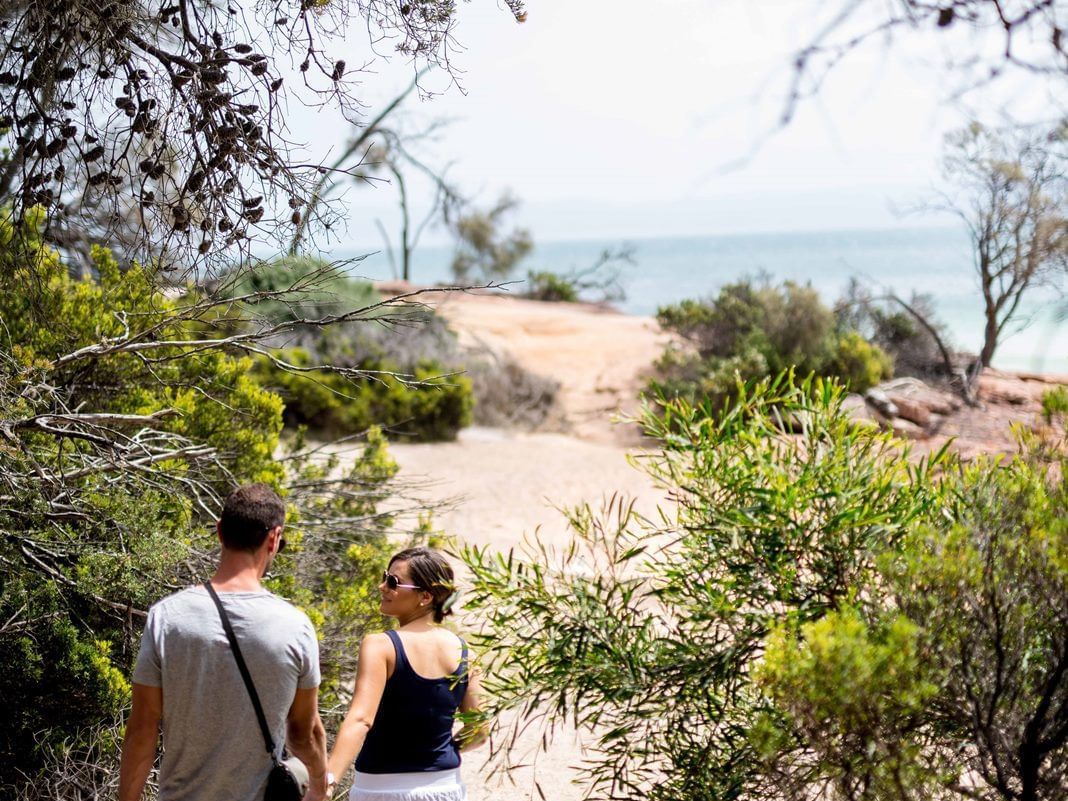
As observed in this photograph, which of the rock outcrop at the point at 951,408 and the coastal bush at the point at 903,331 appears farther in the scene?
the coastal bush at the point at 903,331

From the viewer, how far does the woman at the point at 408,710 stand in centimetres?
351

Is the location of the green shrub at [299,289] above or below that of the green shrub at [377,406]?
above

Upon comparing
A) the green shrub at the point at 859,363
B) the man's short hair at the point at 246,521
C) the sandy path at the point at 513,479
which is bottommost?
the sandy path at the point at 513,479

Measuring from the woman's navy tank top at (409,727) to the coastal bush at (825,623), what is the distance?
21 cm

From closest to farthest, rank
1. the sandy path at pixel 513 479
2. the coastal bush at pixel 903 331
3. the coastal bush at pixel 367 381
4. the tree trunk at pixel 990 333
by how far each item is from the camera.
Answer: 1. the sandy path at pixel 513 479
2. the coastal bush at pixel 367 381
3. the tree trunk at pixel 990 333
4. the coastal bush at pixel 903 331

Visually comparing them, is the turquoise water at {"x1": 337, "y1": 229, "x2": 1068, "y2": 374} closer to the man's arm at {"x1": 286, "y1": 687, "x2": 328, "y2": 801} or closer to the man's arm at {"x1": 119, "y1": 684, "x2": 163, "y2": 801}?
the man's arm at {"x1": 286, "y1": 687, "x2": 328, "y2": 801}

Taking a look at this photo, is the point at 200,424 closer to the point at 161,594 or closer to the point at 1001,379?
the point at 161,594

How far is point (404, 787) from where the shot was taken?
3520 mm

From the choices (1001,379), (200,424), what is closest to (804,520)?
(200,424)

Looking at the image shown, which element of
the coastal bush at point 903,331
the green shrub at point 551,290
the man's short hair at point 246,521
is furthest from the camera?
the green shrub at point 551,290

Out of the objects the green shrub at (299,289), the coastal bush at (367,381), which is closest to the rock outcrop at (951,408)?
the coastal bush at (367,381)

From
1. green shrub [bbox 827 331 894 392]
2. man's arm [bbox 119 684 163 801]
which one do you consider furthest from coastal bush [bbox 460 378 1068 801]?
green shrub [bbox 827 331 894 392]

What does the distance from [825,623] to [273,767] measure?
61.2 inches

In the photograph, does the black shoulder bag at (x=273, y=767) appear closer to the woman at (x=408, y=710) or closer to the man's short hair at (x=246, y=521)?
the man's short hair at (x=246, y=521)
